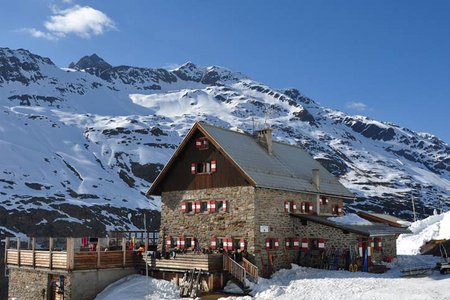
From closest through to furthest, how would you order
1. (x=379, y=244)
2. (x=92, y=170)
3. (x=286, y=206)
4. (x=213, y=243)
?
(x=213, y=243) < (x=286, y=206) < (x=379, y=244) < (x=92, y=170)

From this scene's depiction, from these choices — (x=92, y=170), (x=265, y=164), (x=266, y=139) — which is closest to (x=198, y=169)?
(x=265, y=164)

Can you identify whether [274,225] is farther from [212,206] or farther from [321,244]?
[212,206]

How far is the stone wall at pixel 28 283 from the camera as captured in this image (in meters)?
31.0

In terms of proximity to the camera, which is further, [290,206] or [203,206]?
[203,206]

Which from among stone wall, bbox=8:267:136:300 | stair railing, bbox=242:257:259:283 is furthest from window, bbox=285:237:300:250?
stone wall, bbox=8:267:136:300

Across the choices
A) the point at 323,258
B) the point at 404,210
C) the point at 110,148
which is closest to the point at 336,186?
the point at 323,258

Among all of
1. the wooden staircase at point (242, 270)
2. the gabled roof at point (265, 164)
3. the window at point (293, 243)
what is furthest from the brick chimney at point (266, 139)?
the wooden staircase at point (242, 270)

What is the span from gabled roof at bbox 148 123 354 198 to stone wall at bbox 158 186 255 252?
1455 millimetres

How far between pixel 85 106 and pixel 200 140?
17253 centimetres

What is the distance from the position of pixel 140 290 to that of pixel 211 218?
21.6ft

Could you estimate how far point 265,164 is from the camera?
34406 millimetres

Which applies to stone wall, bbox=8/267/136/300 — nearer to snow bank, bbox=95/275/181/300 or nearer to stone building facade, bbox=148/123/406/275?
snow bank, bbox=95/275/181/300

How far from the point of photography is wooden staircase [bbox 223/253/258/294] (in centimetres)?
2773

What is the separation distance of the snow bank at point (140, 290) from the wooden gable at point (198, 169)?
7009 millimetres
